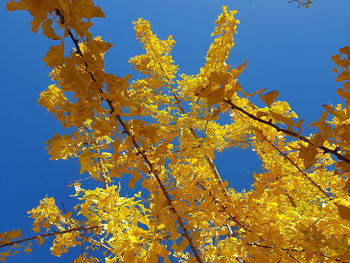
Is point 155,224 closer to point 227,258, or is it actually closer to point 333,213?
point 227,258

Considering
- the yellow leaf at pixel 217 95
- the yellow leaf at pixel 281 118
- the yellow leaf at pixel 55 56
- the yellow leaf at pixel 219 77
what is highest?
the yellow leaf at pixel 55 56

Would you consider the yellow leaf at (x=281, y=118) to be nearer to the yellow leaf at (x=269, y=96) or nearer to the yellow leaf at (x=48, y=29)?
the yellow leaf at (x=269, y=96)

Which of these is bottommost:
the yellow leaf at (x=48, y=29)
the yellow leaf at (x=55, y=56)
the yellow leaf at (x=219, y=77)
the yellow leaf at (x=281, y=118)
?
the yellow leaf at (x=281, y=118)

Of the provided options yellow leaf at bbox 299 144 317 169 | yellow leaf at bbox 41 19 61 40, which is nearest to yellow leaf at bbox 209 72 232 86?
yellow leaf at bbox 299 144 317 169

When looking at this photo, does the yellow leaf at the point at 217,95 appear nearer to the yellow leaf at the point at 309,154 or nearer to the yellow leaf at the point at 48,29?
the yellow leaf at the point at 309,154

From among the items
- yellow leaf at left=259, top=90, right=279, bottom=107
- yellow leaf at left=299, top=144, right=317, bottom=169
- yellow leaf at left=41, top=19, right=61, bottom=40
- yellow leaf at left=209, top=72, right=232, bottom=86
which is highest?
yellow leaf at left=41, top=19, right=61, bottom=40

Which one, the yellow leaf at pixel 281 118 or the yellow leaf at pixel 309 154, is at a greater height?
the yellow leaf at pixel 281 118

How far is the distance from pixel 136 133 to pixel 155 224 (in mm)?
520

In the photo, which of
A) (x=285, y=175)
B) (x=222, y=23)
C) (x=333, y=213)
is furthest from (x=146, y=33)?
(x=333, y=213)

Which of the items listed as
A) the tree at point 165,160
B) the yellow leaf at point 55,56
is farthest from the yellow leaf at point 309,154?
the yellow leaf at point 55,56

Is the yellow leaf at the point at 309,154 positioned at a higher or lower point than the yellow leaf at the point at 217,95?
lower

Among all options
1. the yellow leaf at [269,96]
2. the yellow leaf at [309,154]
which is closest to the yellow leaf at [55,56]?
the yellow leaf at [269,96]

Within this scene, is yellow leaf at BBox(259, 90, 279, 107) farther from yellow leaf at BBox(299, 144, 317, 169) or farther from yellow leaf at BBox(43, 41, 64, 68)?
yellow leaf at BBox(43, 41, 64, 68)

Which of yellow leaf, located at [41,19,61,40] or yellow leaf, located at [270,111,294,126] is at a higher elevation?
yellow leaf, located at [41,19,61,40]
